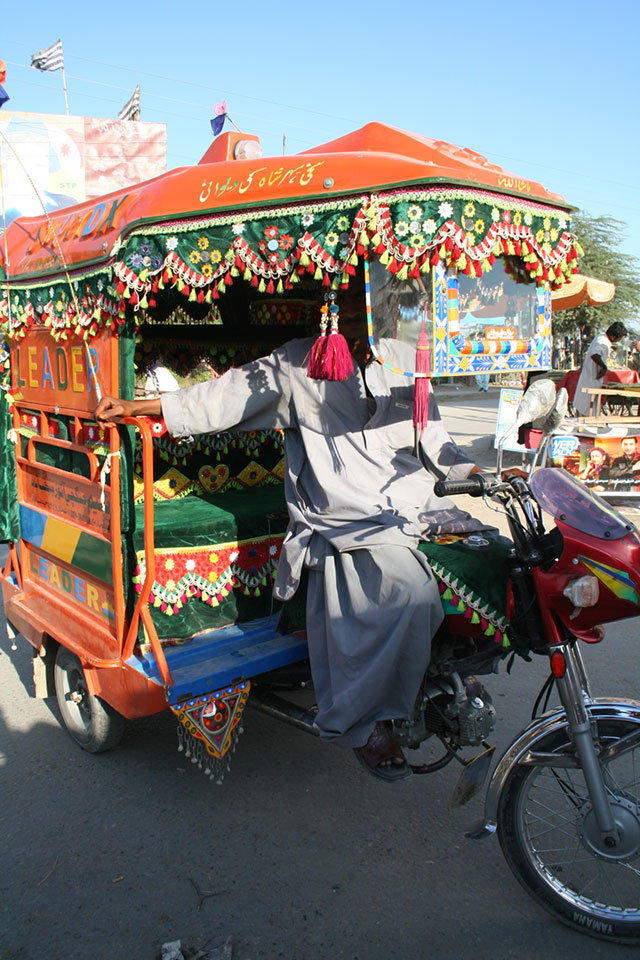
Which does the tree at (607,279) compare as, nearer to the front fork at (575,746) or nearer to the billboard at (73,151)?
the billboard at (73,151)

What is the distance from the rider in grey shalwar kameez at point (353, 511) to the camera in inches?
97.7

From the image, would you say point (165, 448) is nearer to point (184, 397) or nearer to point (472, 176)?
point (184, 397)

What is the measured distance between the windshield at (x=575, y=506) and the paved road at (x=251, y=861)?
49.9 inches

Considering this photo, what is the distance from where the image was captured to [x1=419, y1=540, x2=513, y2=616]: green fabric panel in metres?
2.42

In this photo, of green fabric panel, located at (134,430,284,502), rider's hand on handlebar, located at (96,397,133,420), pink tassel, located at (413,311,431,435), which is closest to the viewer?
pink tassel, located at (413,311,431,435)

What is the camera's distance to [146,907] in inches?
95.7

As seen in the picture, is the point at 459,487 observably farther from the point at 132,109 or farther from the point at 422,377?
the point at 132,109

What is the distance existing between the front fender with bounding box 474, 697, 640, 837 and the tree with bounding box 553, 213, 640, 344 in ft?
73.5

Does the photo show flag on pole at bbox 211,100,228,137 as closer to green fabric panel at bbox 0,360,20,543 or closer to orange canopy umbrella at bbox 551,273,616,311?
green fabric panel at bbox 0,360,20,543

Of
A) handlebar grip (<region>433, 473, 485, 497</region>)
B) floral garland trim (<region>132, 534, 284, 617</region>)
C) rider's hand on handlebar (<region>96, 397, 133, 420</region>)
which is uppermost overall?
rider's hand on handlebar (<region>96, 397, 133, 420</region>)

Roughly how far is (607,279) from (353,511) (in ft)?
76.4

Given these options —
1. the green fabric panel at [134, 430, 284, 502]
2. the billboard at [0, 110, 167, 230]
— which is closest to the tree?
the billboard at [0, 110, 167, 230]

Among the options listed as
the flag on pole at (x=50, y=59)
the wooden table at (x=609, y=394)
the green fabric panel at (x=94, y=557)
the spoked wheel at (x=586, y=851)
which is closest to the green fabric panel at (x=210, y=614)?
the green fabric panel at (x=94, y=557)

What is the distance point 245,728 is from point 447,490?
1.87m
